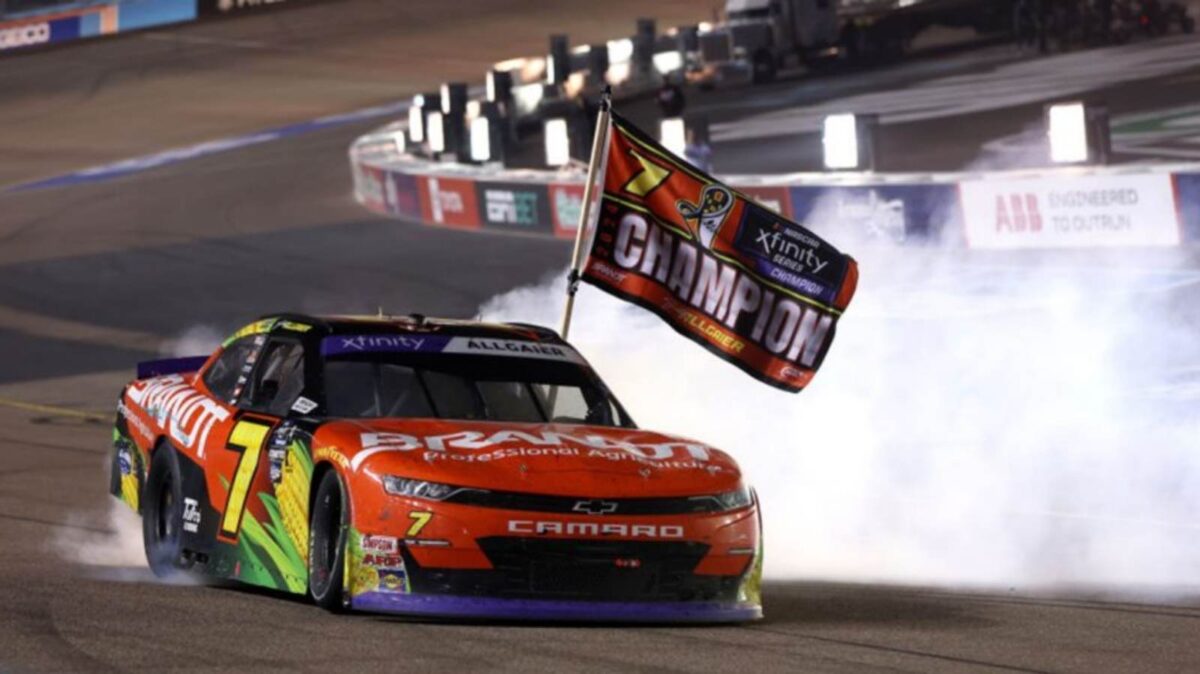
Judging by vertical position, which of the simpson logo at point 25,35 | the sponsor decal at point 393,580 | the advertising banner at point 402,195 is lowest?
the advertising banner at point 402,195

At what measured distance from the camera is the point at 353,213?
34656 millimetres

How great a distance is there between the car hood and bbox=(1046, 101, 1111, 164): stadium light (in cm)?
1567

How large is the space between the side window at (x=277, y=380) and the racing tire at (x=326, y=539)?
33.8 inches

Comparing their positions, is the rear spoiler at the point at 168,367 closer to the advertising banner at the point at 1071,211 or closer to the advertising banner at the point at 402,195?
the advertising banner at the point at 1071,211

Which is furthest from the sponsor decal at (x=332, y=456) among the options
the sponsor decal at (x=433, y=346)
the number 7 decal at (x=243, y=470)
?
the sponsor decal at (x=433, y=346)

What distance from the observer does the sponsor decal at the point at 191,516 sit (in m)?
10.1

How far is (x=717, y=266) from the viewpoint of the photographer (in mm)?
11078

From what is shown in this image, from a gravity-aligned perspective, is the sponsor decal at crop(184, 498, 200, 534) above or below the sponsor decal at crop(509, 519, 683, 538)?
below

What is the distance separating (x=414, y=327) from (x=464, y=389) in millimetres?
510

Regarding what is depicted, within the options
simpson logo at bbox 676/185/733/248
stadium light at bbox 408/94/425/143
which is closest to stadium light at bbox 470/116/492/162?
stadium light at bbox 408/94/425/143

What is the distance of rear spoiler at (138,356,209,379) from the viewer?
11.8m

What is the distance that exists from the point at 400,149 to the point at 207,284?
1135 cm

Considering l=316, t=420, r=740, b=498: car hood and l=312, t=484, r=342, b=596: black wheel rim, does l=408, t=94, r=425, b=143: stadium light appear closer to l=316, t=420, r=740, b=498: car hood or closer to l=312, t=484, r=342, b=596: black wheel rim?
l=316, t=420, r=740, b=498: car hood

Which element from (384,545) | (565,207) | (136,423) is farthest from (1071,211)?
(384,545)
